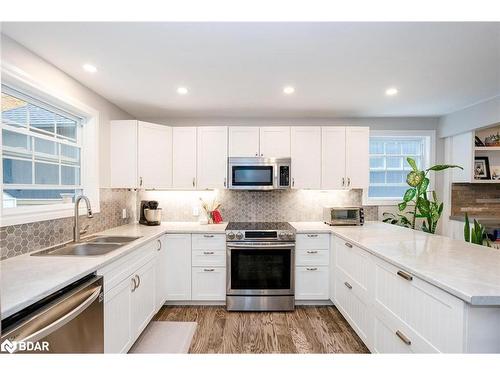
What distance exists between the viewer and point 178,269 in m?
2.78

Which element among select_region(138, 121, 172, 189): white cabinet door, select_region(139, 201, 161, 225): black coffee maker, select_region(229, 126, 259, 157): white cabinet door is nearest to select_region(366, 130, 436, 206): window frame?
select_region(229, 126, 259, 157): white cabinet door

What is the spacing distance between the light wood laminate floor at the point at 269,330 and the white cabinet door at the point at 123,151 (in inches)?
61.7

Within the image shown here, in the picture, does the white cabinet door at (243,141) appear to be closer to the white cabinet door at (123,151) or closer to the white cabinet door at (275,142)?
the white cabinet door at (275,142)

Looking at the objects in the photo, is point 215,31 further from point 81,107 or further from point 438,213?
point 438,213

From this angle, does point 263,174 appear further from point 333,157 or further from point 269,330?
point 269,330

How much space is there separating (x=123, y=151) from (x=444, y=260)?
10.3 feet

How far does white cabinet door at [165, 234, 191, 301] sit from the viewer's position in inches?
109

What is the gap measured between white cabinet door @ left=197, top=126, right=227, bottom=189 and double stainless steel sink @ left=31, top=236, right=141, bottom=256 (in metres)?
1.14

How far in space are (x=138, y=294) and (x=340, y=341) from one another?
1832mm

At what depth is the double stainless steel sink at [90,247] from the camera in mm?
1820

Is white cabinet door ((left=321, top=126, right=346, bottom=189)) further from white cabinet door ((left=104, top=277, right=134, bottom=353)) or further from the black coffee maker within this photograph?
white cabinet door ((left=104, top=277, right=134, bottom=353))

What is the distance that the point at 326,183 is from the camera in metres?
3.14
